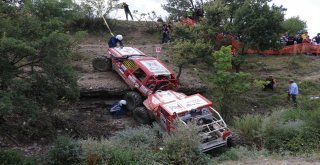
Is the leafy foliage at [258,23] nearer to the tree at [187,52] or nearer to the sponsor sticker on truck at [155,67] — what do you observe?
the tree at [187,52]

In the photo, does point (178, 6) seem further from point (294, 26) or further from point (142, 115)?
point (142, 115)

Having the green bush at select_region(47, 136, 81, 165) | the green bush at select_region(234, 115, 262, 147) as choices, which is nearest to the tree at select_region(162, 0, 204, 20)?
the green bush at select_region(234, 115, 262, 147)

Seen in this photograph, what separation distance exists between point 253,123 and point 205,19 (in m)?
9.93

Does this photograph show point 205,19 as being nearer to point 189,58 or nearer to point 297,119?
point 189,58

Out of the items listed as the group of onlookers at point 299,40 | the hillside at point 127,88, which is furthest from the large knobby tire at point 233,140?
the group of onlookers at point 299,40

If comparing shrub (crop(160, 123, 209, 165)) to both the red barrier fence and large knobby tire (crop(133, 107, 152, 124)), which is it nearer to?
large knobby tire (crop(133, 107, 152, 124))

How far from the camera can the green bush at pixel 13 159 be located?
1312 centimetres

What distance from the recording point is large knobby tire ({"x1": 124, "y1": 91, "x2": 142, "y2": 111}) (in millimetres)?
18855

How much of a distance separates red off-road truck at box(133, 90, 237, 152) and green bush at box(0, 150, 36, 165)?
4940 millimetres

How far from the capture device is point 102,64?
72.6 feet

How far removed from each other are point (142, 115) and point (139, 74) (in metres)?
2.54

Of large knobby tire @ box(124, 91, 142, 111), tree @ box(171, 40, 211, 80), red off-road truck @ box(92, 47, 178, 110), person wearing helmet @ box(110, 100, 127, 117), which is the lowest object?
person wearing helmet @ box(110, 100, 127, 117)

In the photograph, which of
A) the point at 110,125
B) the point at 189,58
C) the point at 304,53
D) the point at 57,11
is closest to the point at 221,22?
the point at 189,58

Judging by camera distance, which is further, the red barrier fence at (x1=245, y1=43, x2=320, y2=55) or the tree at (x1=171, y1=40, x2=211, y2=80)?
the red barrier fence at (x1=245, y1=43, x2=320, y2=55)
